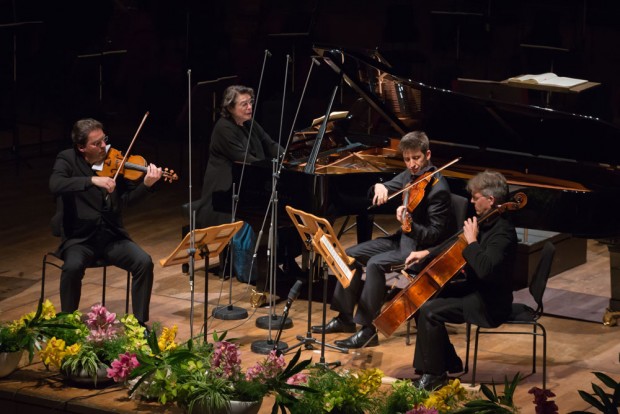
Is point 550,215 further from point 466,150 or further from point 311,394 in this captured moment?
point 311,394

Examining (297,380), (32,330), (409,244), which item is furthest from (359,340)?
(32,330)

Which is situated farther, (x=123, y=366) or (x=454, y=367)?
(x=454, y=367)

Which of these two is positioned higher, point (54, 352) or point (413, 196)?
point (413, 196)

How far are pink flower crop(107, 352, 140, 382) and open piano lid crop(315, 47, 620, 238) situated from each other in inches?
98.7

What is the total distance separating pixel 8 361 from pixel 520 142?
11.9 feet

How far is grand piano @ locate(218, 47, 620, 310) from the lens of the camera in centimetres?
753

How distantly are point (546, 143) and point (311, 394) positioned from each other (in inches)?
123

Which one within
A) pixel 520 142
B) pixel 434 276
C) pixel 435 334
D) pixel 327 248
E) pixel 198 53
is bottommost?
pixel 435 334

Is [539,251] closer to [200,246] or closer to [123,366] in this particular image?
[200,246]

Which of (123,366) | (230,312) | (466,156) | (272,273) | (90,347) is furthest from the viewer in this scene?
(466,156)

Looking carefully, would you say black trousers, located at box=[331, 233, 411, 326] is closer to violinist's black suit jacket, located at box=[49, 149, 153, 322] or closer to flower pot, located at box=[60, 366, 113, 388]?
violinist's black suit jacket, located at box=[49, 149, 153, 322]

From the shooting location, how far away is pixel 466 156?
28.5 feet

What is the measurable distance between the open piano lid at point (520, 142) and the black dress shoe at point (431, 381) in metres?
1.33

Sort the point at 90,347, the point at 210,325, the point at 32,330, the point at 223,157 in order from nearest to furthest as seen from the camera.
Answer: the point at 90,347, the point at 32,330, the point at 210,325, the point at 223,157
